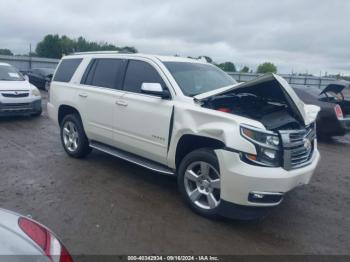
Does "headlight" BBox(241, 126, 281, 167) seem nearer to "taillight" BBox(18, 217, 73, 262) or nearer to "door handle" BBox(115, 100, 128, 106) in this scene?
"door handle" BBox(115, 100, 128, 106)

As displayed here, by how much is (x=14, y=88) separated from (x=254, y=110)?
788 cm

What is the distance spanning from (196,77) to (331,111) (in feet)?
16.9

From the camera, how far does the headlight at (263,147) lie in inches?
149

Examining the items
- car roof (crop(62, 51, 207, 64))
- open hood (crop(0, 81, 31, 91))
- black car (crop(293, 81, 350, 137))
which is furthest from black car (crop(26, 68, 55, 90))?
black car (crop(293, 81, 350, 137))

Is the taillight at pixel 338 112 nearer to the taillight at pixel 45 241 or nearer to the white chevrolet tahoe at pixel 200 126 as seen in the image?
the white chevrolet tahoe at pixel 200 126

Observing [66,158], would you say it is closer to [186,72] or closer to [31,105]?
[186,72]

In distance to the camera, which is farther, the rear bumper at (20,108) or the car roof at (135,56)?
the rear bumper at (20,108)

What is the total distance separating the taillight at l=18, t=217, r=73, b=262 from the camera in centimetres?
203

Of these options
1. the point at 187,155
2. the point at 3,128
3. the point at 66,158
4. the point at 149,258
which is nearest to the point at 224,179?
the point at 187,155

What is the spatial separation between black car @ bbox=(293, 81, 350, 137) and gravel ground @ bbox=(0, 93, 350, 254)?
2.61 m

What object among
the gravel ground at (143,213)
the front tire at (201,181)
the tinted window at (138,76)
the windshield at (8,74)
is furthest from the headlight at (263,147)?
the windshield at (8,74)

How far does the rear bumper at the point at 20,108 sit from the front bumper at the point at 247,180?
26.1ft

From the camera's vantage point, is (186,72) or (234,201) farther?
(186,72)

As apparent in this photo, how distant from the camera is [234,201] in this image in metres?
3.87
